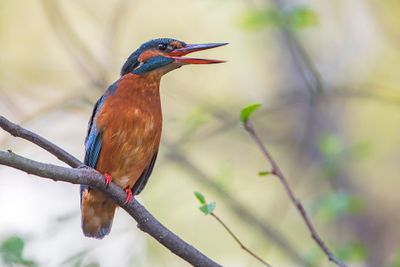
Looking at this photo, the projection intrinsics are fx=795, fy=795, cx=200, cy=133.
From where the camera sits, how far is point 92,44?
28.9ft

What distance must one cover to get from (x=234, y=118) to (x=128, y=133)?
2.07 meters

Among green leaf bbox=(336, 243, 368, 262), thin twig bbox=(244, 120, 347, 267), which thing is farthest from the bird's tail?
green leaf bbox=(336, 243, 368, 262)

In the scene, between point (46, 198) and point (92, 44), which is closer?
point (46, 198)

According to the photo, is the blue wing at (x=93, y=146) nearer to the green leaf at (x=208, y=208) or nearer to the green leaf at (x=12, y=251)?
the green leaf at (x=12, y=251)

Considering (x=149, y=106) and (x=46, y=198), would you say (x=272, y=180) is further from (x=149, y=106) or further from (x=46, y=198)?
(x=149, y=106)

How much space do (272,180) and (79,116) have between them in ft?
8.43

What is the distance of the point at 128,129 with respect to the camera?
13.8ft

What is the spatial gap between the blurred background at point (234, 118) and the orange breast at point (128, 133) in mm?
1047

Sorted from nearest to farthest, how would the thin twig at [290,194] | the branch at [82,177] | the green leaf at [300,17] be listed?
the branch at [82,177]
the thin twig at [290,194]
the green leaf at [300,17]

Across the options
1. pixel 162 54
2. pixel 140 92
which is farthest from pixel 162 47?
pixel 140 92

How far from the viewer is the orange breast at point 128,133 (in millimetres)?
4180

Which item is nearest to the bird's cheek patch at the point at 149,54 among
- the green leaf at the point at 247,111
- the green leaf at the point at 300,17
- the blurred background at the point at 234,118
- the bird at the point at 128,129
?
the bird at the point at 128,129

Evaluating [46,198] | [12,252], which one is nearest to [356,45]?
[46,198]

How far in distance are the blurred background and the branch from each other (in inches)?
67.7
